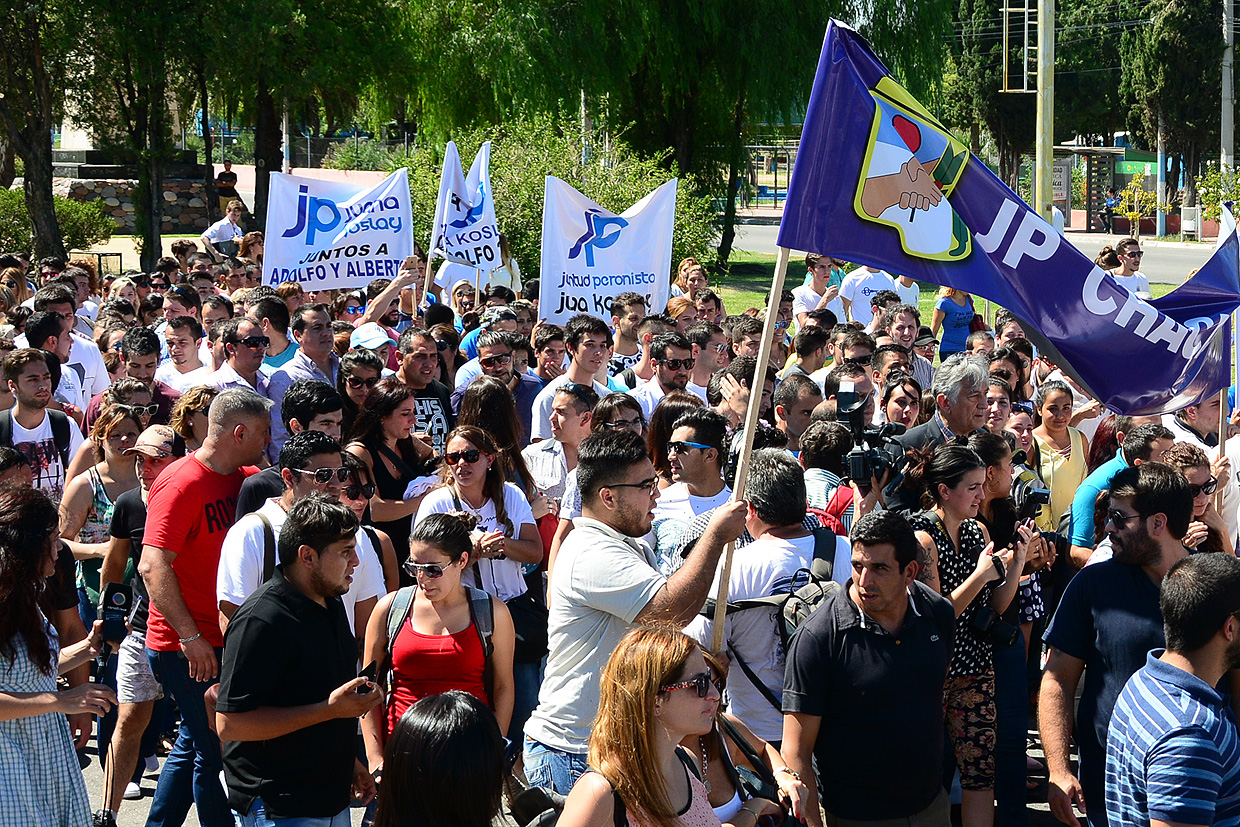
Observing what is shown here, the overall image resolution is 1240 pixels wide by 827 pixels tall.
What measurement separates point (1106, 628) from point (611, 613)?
1588 millimetres

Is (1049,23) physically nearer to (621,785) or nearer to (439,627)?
(439,627)

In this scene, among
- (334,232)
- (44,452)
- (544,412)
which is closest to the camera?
(44,452)

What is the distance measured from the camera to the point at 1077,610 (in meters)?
4.24

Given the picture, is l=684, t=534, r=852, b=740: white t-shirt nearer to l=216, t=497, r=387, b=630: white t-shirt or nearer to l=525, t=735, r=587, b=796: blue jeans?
l=525, t=735, r=587, b=796: blue jeans

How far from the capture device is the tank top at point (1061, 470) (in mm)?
7004

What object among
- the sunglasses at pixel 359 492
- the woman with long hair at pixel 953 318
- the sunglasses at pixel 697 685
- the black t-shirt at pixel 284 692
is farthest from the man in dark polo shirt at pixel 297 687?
the woman with long hair at pixel 953 318

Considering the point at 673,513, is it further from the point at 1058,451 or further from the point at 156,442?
the point at 1058,451

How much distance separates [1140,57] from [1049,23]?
1689 inches

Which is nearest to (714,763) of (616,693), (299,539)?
(616,693)

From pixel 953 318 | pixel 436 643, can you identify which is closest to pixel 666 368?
pixel 436 643

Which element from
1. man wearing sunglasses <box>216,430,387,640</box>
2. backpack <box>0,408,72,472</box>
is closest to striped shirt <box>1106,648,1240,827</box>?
man wearing sunglasses <box>216,430,387,640</box>

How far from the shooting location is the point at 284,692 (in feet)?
12.9

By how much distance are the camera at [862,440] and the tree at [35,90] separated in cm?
1982

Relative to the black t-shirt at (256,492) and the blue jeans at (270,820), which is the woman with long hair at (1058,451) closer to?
the black t-shirt at (256,492)
